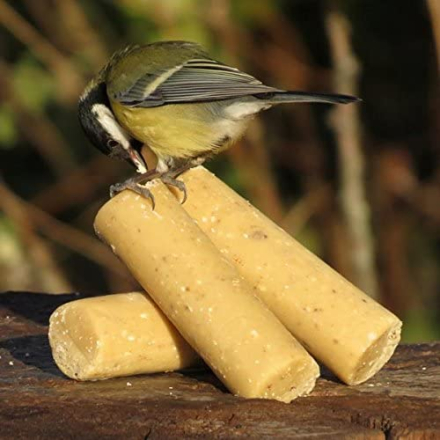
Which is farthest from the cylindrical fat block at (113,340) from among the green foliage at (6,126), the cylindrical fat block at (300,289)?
the green foliage at (6,126)

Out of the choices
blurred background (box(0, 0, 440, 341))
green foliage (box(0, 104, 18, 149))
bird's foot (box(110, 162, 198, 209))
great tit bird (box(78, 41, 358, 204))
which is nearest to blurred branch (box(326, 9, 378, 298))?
blurred background (box(0, 0, 440, 341))

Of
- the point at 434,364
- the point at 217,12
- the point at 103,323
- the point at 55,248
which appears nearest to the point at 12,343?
the point at 103,323

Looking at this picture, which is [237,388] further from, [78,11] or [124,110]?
[78,11]

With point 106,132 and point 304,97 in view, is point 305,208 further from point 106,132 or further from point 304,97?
point 304,97

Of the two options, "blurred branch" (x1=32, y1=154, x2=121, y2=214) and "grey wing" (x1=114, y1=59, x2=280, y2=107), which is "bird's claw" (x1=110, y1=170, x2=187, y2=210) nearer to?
"grey wing" (x1=114, y1=59, x2=280, y2=107)

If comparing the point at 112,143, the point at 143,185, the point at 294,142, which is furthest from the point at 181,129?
the point at 294,142
